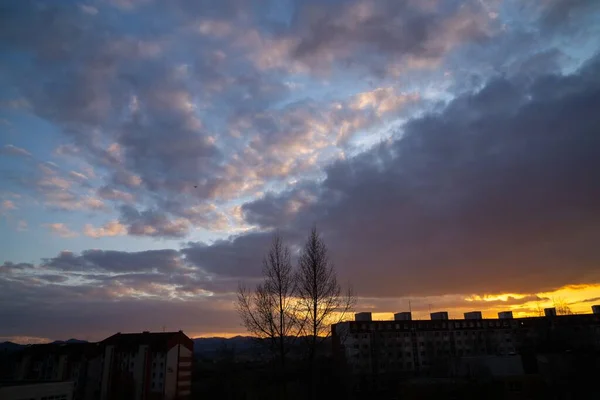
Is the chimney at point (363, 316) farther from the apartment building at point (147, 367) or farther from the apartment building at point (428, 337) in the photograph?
the apartment building at point (147, 367)

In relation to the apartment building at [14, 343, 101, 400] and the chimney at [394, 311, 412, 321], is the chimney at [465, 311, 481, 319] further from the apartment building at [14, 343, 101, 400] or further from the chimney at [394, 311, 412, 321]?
the apartment building at [14, 343, 101, 400]

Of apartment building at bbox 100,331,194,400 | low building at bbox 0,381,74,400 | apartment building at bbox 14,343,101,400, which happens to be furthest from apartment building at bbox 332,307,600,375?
low building at bbox 0,381,74,400

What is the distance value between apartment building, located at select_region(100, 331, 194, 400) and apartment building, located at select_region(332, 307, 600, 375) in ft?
94.9

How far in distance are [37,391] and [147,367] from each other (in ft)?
113

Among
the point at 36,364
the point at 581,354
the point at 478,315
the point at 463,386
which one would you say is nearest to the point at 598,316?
the point at 478,315

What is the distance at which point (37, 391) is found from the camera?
2231 centimetres

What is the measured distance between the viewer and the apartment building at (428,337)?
78.5 m

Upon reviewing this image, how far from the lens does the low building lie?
68.0 ft

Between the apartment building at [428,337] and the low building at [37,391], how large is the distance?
54265 millimetres

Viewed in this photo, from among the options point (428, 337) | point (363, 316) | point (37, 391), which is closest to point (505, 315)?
point (428, 337)

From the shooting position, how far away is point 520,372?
40.5 metres

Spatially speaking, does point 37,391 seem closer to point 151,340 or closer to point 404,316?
point 151,340

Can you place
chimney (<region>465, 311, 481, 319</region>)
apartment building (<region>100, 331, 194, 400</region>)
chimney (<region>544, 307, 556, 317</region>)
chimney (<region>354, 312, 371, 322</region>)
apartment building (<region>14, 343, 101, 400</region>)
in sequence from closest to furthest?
apartment building (<region>100, 331, 194, 400</region>)
apartment building (<region>14, 343, 101, 400</region>)
chimney (<region>354, 312, 371, 322</region>)
chimney (<region>465, 311, 481, 319</region>)
chimney (<region>544, 307, 556, 317</region>)

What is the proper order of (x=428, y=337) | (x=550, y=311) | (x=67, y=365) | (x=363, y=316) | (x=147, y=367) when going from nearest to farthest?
(x=147, y=367), (x=67, y=365), (x=428, y=337), (x=363, y=316), (x=550, y=311)
